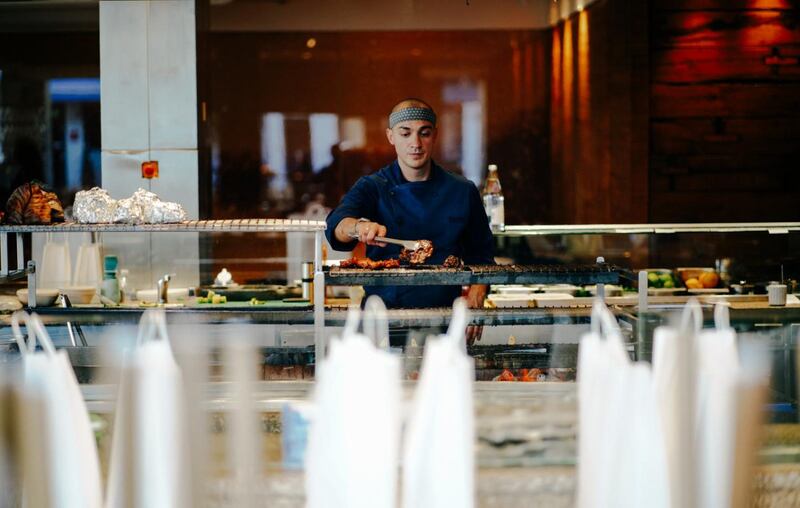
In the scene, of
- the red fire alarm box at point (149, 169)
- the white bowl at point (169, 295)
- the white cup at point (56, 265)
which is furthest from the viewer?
the red fire alarm box at point (149, 169)

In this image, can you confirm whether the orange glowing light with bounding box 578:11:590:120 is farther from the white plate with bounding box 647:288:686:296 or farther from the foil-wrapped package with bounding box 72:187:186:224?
the foil-wrapped package with bounding box 72:187:186:224

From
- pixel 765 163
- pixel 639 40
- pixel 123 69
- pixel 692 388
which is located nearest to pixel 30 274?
pixel 692 388

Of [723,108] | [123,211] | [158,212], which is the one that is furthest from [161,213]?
[723,108]

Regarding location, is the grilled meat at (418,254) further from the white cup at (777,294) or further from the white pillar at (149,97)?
the white pillar at (149,97)

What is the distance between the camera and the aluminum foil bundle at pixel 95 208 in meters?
3.18

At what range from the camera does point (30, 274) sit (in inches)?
125

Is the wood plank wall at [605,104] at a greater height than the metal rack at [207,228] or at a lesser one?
greater

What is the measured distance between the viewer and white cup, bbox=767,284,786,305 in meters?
3.96

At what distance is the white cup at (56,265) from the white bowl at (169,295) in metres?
0.60

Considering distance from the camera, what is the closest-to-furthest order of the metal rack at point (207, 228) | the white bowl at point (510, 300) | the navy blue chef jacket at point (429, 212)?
1. the metal rack at point (207, 228)
2. the navy blue chef jacket at point (429, 212)
3. the white bowl at point (510, 300)

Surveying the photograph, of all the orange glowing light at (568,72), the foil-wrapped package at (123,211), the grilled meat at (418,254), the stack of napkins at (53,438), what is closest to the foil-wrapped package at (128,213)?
the foil-wrapped package at (123,211)

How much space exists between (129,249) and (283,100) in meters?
1.42

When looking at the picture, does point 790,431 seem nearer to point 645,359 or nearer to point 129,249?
point 645,359

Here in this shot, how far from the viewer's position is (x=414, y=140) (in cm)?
376
